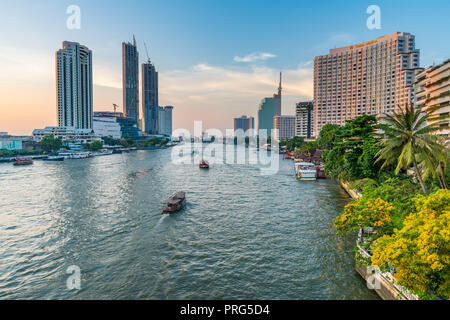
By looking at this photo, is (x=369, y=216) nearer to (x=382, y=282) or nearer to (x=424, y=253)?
(x=382, y=282)

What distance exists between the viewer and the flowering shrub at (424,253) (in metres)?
11.9

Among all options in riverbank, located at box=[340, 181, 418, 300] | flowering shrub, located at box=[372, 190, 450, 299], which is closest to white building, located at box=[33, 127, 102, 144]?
riverbank, located at box=[340, 181, 418, 300]

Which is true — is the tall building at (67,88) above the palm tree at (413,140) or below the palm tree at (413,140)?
above

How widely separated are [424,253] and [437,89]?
64.3 metres

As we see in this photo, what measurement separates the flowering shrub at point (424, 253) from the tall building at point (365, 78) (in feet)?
483

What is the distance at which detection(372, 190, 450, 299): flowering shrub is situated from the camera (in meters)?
11.9

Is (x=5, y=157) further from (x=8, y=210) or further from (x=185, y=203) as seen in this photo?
(x=185, y=203)

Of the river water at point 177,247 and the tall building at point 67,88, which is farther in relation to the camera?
the tall building at point 67,88

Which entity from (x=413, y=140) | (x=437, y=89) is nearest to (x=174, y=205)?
(x=413, y=140)

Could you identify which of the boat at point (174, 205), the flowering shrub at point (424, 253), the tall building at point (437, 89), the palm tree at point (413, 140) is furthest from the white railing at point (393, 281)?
the tall building at point (437, 89)

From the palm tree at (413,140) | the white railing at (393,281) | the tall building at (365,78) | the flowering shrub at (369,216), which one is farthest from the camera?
the tall building at (365,78)

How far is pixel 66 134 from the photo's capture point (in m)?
163

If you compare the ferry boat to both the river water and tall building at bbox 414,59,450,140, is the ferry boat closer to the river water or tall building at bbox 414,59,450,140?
the river water

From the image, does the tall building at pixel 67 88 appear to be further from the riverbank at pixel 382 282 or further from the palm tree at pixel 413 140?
the riverbank at pixel 382 282
